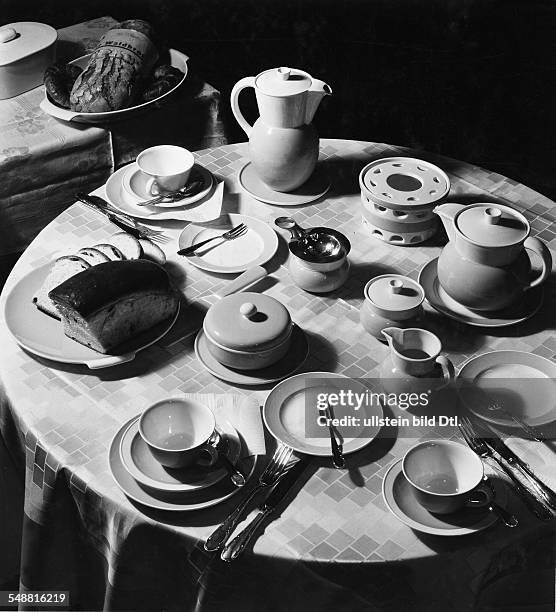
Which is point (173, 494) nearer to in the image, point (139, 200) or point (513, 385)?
point (513, 385)

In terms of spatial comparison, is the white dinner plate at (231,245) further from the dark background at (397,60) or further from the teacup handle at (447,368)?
the dark background at (397,60)

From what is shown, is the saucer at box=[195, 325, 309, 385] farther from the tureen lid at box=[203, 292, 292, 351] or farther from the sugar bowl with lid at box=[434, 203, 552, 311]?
the sugar bowl with lid at box=[434, 203, 552, 311]

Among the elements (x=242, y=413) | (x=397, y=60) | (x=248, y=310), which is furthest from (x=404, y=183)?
(x=397, y=60)

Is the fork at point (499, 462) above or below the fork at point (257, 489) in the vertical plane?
above

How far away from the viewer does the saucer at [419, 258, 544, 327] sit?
1.42m

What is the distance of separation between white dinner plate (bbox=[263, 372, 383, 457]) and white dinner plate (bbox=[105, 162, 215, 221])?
1.71ft

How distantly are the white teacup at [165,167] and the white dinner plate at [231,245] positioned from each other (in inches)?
4.9

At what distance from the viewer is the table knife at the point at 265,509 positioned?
1.06 meters

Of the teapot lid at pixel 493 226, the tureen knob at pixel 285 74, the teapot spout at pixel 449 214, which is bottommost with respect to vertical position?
the teapot spout at pixel 449 214

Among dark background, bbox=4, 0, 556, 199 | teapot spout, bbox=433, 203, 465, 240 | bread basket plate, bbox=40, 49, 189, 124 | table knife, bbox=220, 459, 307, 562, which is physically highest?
teapot spout, bbox=433, 203, 465, 240

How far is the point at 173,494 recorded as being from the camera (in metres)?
1.12

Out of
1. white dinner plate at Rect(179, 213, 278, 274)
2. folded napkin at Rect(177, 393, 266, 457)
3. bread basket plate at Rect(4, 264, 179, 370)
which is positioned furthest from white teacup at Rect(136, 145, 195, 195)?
folded napkin at Rect(177, 393, 266, 457)

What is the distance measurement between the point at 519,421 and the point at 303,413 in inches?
12.5

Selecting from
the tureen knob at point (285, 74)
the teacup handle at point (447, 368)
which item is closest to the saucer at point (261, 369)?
the teacup handle at point (447, 368)
